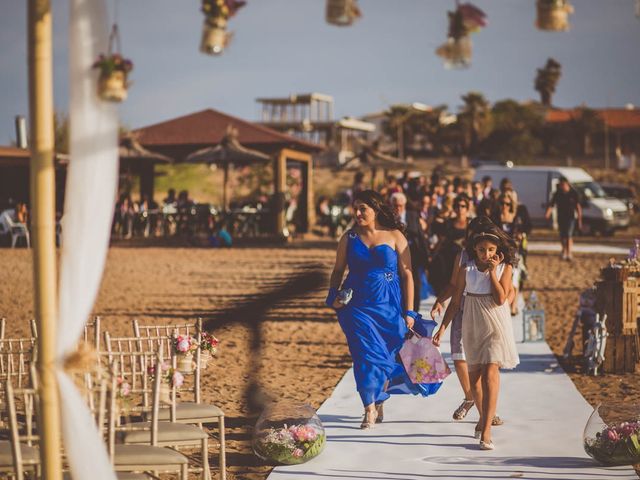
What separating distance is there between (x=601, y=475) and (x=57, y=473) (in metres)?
3.51

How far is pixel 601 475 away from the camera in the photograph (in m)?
6.62

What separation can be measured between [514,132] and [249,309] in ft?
206

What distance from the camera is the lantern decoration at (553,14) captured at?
532cm

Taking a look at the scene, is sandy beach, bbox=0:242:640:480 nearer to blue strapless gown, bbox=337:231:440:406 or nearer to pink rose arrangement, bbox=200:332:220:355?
pink rose arrangement, bbox=200:332:220:355

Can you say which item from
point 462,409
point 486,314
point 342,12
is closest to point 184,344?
point 486,314

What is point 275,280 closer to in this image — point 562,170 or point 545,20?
point 545,20

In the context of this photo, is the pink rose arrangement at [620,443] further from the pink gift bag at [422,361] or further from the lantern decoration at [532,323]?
the lantern decoration at [532,323]

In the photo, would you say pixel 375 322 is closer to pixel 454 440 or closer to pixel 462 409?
pixel 462 409

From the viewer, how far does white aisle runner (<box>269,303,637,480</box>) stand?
22.2 feet

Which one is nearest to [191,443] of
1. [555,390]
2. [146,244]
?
[555,390]

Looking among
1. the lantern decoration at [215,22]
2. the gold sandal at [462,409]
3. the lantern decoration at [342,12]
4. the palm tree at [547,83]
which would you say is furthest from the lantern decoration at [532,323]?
the palm tree at [547,83]

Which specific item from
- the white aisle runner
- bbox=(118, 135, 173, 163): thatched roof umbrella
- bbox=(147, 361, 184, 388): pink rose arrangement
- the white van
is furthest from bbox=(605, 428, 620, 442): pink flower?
the white van

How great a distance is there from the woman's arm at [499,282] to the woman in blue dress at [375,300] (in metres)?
0.95

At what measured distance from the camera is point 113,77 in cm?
476
